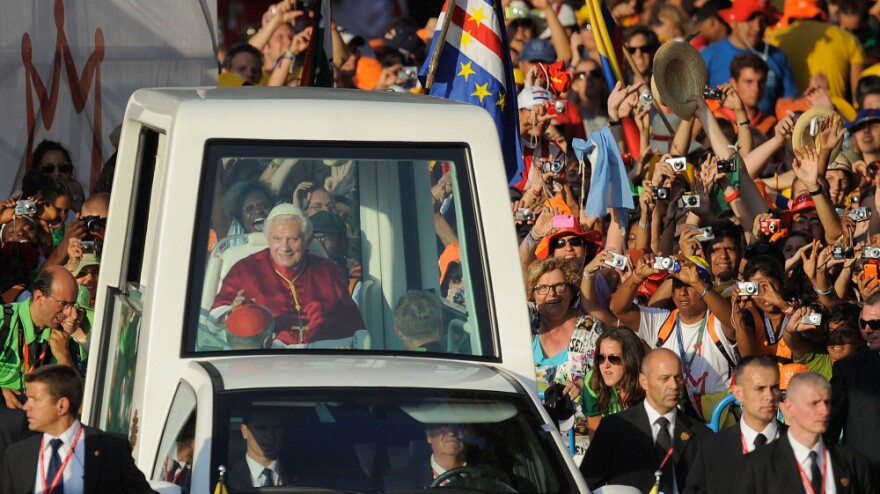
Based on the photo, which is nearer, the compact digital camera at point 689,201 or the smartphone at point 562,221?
the smartphone at point 562,221

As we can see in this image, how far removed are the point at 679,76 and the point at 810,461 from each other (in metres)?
4.91

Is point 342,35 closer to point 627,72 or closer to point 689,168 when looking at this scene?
point 627,72

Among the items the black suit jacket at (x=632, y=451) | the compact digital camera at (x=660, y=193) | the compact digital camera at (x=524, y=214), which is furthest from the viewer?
the compact digital camera at (x=524, y=214)

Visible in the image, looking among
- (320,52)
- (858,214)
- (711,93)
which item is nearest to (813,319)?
(858,214)

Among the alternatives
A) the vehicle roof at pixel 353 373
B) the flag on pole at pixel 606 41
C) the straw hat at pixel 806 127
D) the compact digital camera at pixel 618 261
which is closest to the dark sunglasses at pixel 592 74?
the flag on pole at pixel 606 41

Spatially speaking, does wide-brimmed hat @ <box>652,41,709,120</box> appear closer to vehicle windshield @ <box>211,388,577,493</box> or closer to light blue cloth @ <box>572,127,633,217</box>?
light blue cloth @ <box>572,127,633,217</box>

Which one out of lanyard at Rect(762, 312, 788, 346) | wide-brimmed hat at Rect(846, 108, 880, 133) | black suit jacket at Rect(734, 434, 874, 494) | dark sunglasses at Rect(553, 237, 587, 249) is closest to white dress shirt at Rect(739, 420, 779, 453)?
black suit jacket at Rect(734, 434, 874, 494)

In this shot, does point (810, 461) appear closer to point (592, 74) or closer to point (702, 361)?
point (702, 361)

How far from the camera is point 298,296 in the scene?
24.1ft

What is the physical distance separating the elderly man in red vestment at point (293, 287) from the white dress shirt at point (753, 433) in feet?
8.09

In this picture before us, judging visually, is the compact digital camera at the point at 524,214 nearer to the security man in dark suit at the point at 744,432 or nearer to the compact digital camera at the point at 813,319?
the compact digital camera at the point at 813,319

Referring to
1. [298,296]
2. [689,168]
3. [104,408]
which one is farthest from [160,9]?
[298,296]

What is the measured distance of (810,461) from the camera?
818 centimetres

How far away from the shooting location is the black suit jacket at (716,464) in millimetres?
8453
